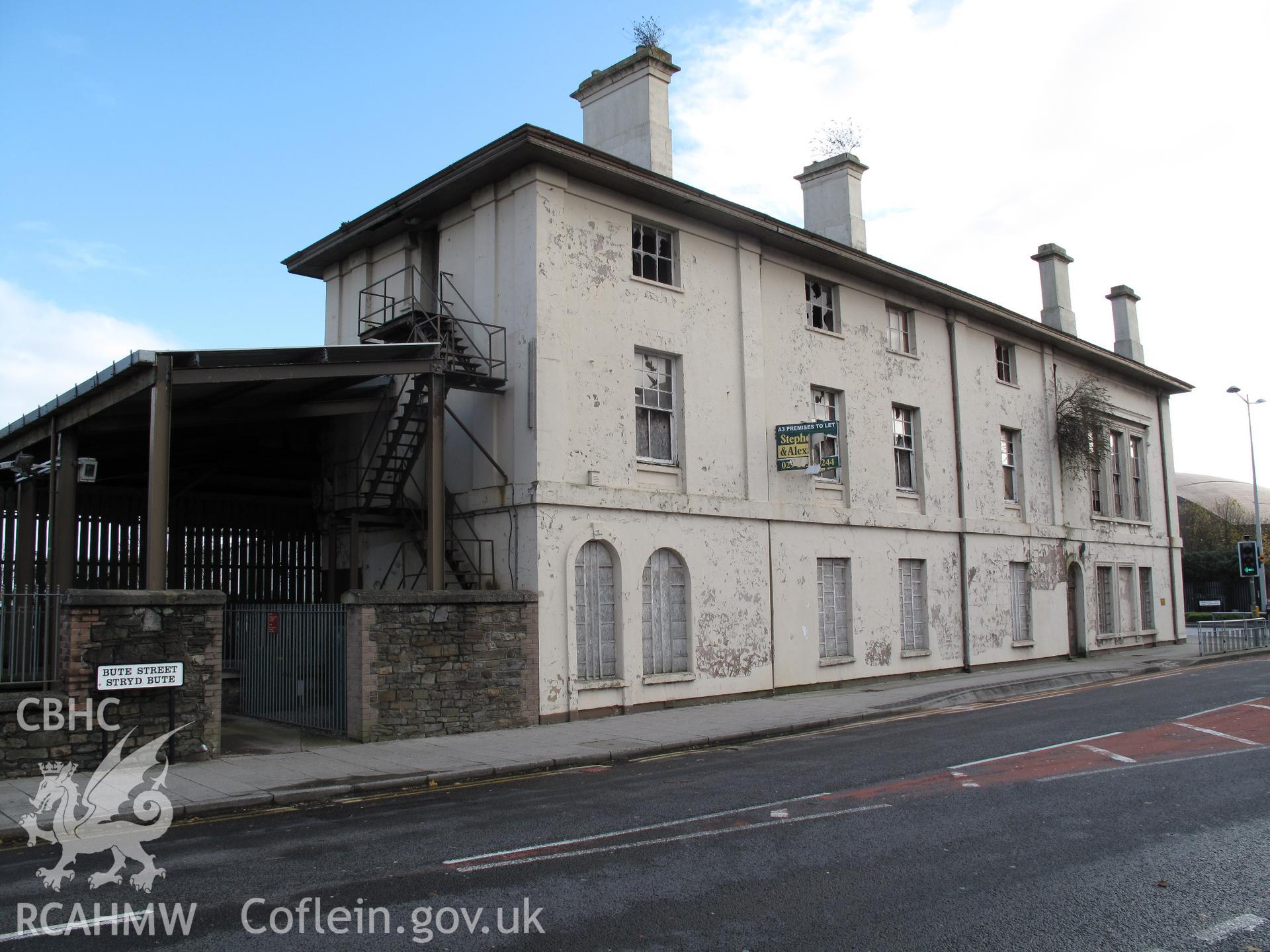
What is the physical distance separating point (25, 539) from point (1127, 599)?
28.7 metres

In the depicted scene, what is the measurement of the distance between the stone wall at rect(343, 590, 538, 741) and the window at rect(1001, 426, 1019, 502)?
1563 centimetres

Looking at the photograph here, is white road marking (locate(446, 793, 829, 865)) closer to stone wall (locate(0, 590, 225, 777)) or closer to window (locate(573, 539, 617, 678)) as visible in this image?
stone wall (locate(0, 590, 225, 777))

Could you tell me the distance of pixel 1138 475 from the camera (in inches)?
1270

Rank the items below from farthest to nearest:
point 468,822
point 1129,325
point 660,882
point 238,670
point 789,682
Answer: point 1129,325, point 789,682, point 238,670, point 468,822, point 660,882

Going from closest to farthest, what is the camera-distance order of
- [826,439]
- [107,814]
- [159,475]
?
[107,814], [159,475], [826,439]

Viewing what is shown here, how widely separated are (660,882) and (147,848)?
4.12 meters

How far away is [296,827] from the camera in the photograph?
Answer: 8539 mm

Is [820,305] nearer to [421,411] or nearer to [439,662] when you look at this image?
[421,411]

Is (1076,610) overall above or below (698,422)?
below

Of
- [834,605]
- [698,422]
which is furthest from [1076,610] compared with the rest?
[698,422]

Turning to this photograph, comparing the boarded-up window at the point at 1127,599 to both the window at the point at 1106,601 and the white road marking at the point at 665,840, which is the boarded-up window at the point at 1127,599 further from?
the white road marking at the point at 665,840

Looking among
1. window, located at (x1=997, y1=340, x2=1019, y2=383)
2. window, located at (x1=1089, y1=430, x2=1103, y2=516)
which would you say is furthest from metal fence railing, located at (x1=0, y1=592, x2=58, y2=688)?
window, located at (x1=1089, y1=430, x2=1103, y2=516)

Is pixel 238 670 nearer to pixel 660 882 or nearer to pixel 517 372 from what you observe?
pixel 517 372

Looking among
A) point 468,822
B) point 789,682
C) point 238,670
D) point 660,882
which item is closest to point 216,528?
point 238,670
